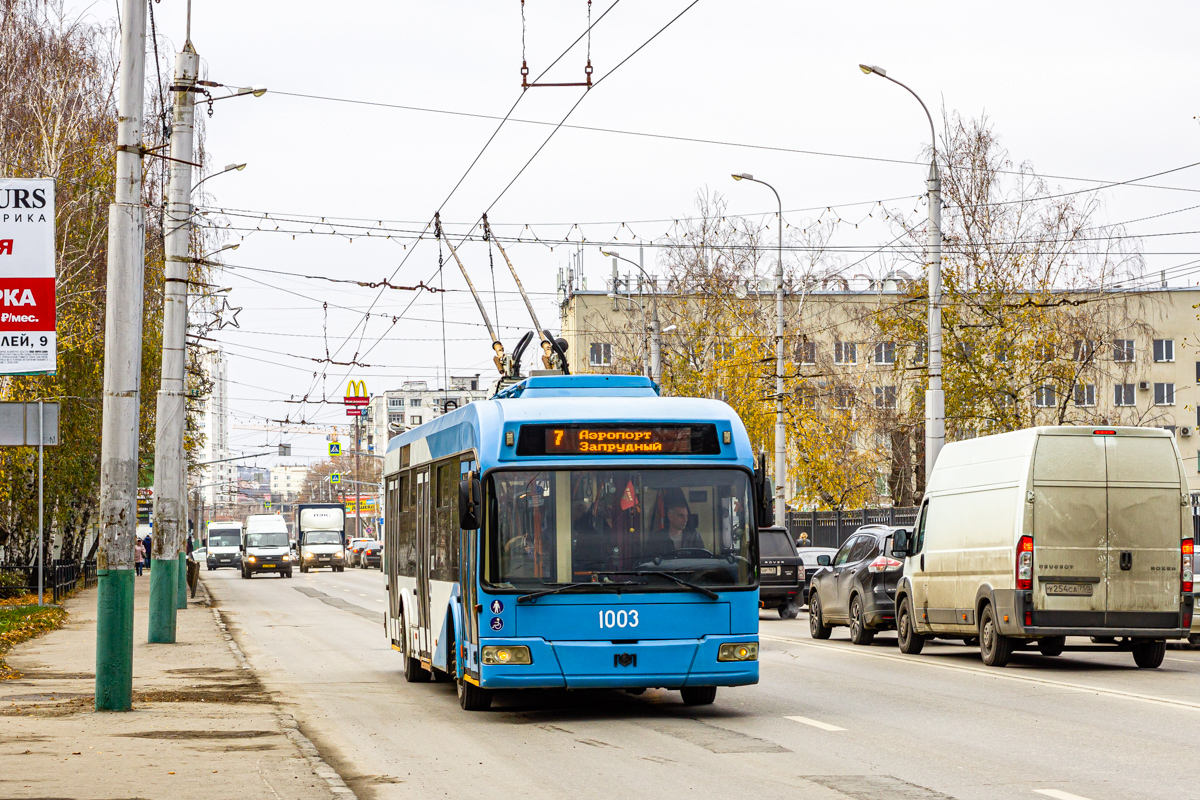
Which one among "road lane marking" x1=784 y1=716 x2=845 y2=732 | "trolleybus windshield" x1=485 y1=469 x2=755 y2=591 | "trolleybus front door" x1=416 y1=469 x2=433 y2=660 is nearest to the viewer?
"road lane marking" x1=784 y1=716 x2=845 y2=732

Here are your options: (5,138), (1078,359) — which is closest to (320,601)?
(5,138)

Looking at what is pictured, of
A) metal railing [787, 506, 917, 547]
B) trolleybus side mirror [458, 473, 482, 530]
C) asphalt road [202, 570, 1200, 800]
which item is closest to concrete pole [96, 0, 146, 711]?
asphalt road [202, 570, 1200, 800]

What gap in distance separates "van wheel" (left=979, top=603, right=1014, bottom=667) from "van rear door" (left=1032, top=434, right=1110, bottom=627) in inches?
31.9

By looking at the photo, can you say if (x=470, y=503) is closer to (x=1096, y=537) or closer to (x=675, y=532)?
(x=675, y=532)

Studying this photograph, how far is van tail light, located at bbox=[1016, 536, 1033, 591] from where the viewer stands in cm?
1700

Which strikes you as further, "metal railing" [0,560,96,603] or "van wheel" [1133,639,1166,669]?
"metal railing" [0,560,96,603]

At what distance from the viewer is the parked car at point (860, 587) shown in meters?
21.9

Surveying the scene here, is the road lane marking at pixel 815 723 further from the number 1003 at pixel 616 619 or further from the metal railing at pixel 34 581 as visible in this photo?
the metal railing at pixel 34 581

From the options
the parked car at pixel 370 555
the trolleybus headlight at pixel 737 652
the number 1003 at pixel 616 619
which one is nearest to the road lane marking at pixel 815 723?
the trolleybus headlight at pixel 737 652

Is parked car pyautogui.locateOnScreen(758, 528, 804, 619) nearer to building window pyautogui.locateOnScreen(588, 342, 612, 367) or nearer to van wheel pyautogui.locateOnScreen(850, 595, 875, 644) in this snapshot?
van wheel pyautogui.locateOnScreen(850, 595, 875, 644)

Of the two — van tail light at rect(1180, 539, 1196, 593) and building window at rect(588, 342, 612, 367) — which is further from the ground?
building window at rect(588, 342, 612, 367)

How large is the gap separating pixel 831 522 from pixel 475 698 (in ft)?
112

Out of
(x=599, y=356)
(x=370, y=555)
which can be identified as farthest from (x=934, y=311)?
(x=370, y=555)

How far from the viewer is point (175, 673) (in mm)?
18469
